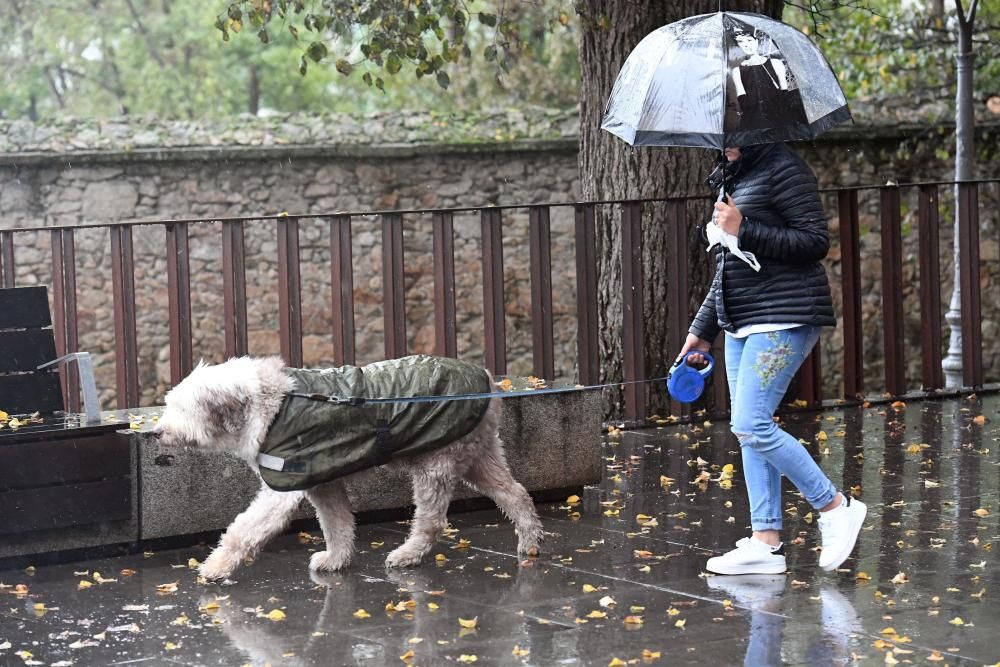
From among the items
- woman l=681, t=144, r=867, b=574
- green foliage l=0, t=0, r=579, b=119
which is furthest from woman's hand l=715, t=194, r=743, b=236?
green foliage l=0, t=0, r=579, b=119

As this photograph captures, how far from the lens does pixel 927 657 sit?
502cm

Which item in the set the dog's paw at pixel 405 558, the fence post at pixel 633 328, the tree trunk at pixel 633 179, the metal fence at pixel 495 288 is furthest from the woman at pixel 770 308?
the tree trunk at pixel 633 179

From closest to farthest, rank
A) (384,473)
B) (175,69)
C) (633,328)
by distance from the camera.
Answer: (384,473), (633,328), (175,69)

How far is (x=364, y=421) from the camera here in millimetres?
6336

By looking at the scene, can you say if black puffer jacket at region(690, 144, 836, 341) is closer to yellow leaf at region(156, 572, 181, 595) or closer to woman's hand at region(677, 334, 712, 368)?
woman's hand at region(677, 334, 712, 368)

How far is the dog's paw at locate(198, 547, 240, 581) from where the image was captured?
634cm

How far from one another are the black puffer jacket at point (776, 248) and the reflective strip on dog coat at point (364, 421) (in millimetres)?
1171

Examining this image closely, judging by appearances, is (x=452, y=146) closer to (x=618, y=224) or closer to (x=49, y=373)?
(x=618, y=224)

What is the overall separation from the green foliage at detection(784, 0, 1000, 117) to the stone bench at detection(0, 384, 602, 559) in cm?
1101

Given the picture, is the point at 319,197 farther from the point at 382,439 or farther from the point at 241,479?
the point at 382,439

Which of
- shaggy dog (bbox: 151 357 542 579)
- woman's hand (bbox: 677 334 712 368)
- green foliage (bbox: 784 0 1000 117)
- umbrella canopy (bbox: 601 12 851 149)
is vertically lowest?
shaggy dog (bbox: 151 357 542 579)

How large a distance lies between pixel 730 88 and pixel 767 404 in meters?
1.31

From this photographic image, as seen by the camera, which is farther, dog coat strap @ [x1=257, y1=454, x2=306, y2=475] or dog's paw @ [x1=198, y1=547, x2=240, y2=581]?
dog's paw @ [x1=198, y1=547, x2=240, y2=581]

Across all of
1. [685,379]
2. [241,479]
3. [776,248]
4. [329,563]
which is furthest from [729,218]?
[241,479]
